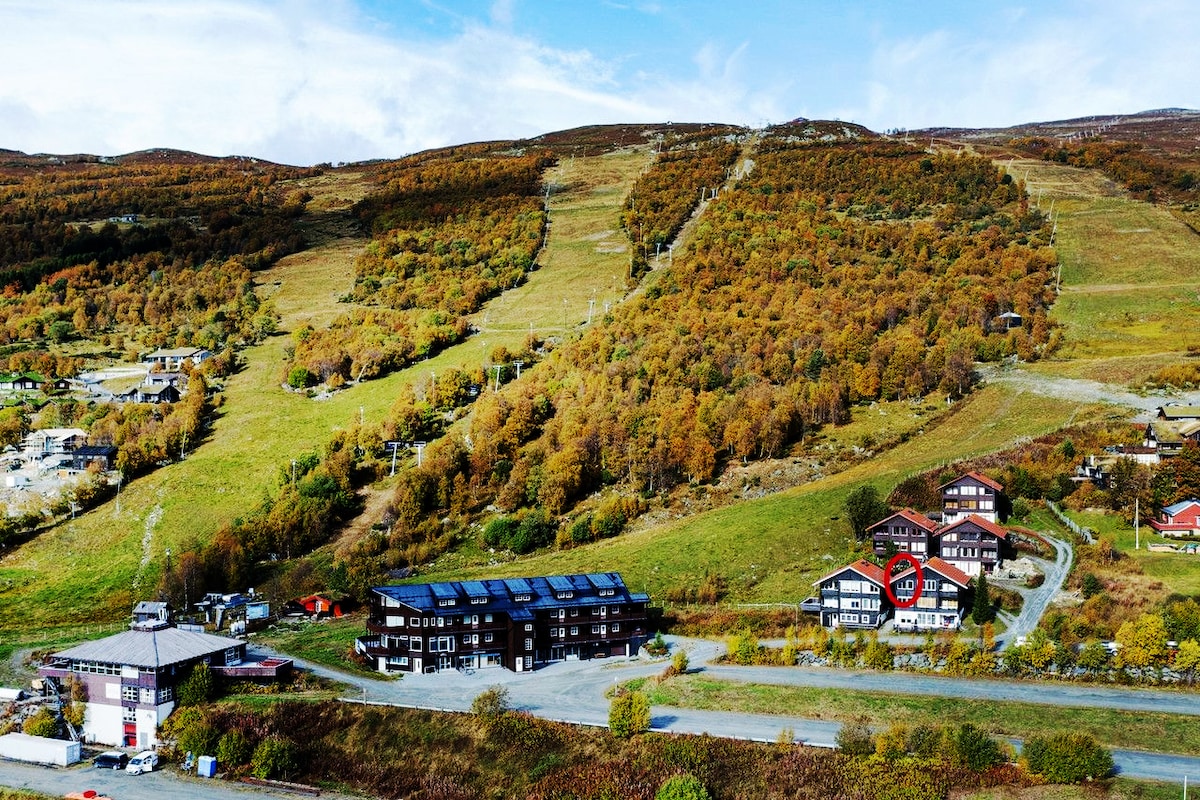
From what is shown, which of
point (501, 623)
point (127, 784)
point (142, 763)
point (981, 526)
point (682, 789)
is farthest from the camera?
point (981, 526)

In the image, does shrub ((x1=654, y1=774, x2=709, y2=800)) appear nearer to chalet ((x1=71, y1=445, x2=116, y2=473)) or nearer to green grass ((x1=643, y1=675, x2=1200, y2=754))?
green grass ((x1=643, y1=675, x2=1200, y2=754))

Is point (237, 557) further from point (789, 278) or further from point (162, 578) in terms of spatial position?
point (789, 278)

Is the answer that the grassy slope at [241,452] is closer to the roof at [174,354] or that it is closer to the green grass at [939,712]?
the roof at [174,354]

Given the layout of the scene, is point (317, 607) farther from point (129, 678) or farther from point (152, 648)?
point (129, 678)

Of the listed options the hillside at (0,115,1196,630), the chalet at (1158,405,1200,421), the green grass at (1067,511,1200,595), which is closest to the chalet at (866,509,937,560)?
the hillside at (0,115,1196,630)

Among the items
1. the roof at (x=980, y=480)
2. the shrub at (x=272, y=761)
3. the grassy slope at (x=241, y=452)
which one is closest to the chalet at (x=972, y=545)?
the roof at (x=980, y=480)

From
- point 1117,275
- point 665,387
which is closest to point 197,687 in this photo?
point 665,387
